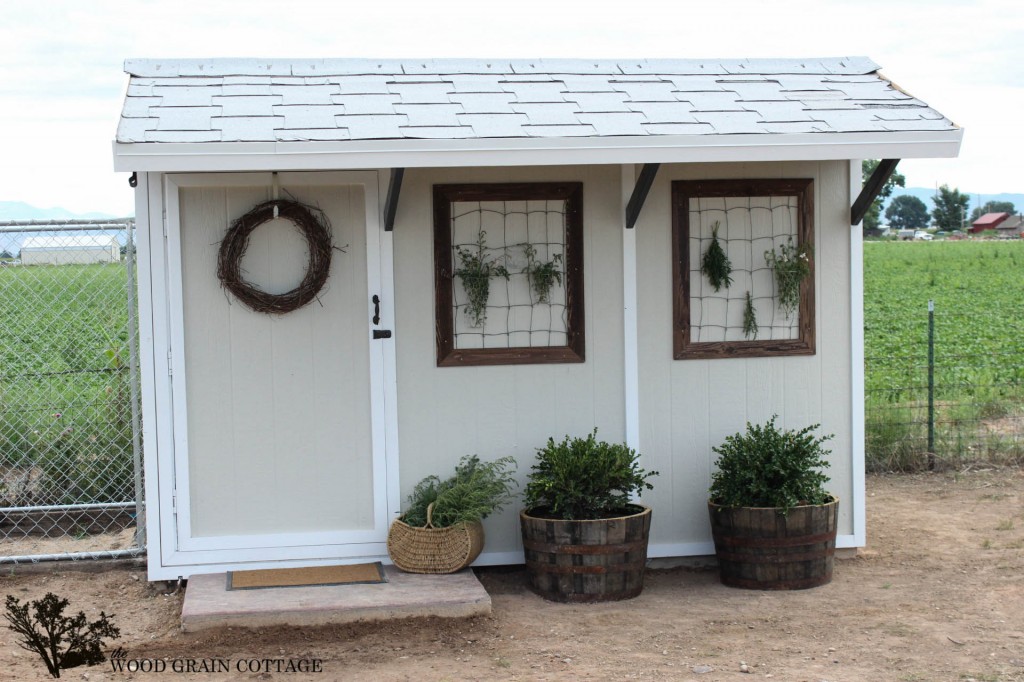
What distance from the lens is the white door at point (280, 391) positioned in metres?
5.51

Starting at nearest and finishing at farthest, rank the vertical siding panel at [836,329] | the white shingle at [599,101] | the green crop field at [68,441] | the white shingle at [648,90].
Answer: the white shingle at [599,101] < the white shingle at [648,90] < the vertical siding panel at [836,329] < the green crop field at [68,441]

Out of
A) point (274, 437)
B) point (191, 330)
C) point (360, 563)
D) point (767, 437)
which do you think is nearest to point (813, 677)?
point (767, 437)

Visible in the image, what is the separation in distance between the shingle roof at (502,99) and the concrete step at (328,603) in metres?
2.14

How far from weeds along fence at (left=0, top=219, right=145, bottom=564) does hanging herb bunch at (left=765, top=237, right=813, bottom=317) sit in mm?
3531

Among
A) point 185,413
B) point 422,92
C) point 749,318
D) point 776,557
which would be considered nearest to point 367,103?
point 422,92

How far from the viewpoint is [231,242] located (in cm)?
543

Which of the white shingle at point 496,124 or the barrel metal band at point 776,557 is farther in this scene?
the barrel metal band at point 776,557

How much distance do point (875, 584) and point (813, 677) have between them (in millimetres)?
1549

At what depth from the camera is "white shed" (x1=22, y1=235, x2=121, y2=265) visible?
5.75 metres

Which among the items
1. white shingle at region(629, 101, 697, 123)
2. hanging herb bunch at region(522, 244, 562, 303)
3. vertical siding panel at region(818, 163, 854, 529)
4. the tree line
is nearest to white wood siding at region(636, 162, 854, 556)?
vertical siding panel at region(818, 163, 854, 529)

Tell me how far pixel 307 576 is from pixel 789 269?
3.05 meters

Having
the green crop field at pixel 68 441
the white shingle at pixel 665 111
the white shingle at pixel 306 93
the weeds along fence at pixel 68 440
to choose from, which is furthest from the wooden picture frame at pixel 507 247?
the green crop field at pixel 68 441

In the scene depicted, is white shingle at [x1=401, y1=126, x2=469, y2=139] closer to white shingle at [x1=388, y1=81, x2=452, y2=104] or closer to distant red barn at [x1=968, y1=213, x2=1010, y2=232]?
white shingle at [x1=388, y1=81, x2=452, y2=104]

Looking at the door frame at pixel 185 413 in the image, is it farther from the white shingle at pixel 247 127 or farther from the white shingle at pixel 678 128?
the white shingle at pixel 678 128
